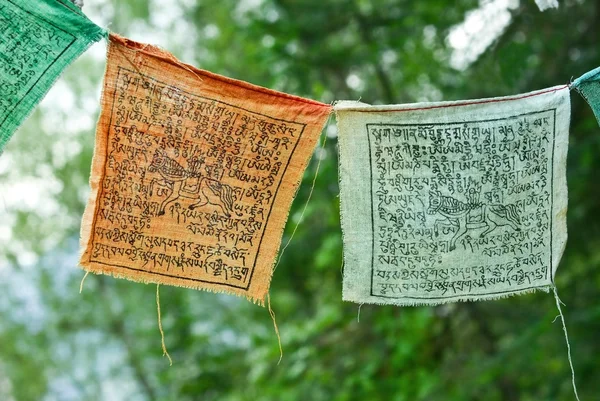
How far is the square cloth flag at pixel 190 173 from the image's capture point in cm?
183

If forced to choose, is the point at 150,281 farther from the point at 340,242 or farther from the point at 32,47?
the point at 340,242

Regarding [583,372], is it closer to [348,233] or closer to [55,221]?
[348,233]

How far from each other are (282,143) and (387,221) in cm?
38

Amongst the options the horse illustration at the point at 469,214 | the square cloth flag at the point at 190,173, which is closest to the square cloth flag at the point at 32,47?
the square cloth flag at the point at 190,173

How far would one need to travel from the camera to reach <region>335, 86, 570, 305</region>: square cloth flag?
1.86 m

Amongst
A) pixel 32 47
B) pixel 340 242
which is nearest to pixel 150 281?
pixel 32 47

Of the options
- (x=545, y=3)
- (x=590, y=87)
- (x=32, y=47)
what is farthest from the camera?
(x=545, y=3)

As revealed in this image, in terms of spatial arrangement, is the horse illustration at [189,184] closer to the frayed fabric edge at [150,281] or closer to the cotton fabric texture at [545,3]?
the frayed fabric edge at [150,281]

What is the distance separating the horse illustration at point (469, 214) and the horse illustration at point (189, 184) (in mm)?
600

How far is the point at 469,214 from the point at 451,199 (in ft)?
0.22

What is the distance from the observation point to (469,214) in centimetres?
189

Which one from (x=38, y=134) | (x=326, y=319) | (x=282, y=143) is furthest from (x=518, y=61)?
(x=38, y=134)

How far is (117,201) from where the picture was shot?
1850 mm

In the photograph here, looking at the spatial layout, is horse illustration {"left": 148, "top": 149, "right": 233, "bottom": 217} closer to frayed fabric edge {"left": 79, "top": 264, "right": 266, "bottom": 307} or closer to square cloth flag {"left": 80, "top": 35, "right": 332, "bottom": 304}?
square cloth flag {"left": 80, "top": 35, "right": 332, "bottom": 304}
